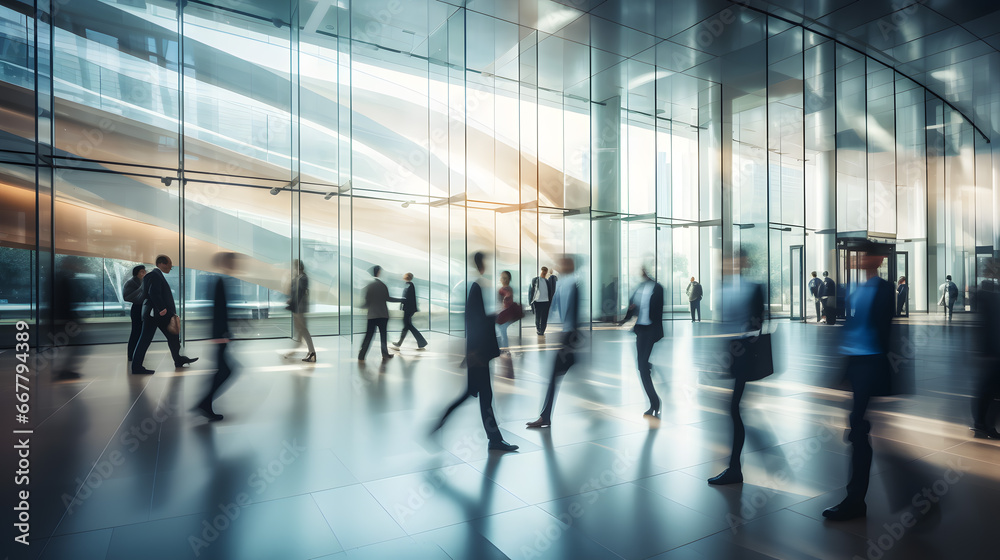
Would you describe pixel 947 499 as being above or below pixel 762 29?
below

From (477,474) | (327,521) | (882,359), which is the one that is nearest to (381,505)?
(327,521)

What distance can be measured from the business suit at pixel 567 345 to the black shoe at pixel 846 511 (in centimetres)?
246

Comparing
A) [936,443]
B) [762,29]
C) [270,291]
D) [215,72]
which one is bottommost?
[936,443]

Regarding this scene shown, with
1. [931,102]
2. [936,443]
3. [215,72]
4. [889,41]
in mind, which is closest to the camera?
[936,443]

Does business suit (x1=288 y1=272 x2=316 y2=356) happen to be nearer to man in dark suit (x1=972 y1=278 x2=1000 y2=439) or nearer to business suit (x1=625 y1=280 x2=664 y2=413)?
business suit (x1=625 y1=280 x2=664 y2=413)

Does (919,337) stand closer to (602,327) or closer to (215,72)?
(602,327)

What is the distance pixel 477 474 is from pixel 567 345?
1.87 meters

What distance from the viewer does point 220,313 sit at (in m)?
5.26

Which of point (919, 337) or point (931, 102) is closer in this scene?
point (919, 337)

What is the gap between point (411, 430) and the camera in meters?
4.79

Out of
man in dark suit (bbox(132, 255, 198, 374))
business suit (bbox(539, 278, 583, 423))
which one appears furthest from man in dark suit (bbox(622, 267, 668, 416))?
man in dark suit (bbox(132, 255, 198, 374))

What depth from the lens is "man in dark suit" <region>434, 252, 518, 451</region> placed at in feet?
13.8

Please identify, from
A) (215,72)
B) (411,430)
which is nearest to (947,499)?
(411,430)

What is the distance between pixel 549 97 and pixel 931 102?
14553 mm
